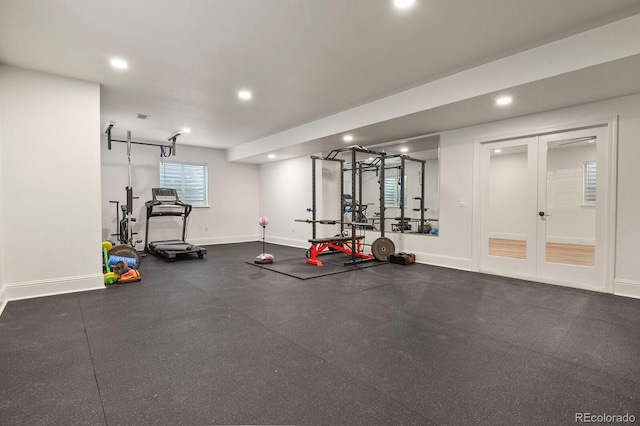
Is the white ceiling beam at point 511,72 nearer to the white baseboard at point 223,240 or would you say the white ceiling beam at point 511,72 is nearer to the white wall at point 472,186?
the white wall at point 472,186

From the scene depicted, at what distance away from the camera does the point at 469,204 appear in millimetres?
5141

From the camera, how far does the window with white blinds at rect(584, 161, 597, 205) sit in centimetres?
394

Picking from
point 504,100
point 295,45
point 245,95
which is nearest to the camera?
point 295,45

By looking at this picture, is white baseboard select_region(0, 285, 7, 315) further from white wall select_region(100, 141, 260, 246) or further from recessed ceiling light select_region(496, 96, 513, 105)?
recessed ceiling light select_region(496, 96, 513, 105)

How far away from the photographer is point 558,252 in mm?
4250

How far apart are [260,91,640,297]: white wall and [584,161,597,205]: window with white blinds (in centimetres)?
25

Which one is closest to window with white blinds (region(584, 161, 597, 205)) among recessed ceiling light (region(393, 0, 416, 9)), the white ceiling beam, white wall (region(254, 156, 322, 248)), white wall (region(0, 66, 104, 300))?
the white ceiling beam

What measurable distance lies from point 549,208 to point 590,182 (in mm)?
551

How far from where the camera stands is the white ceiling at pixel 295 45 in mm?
2549

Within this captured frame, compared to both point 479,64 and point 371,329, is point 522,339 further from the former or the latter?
point 479,64

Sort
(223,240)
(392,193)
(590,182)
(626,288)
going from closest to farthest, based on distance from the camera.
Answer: (626,288) → (590,182) → (392,193) → (223,240)

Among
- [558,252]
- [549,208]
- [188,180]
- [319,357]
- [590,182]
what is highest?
[188,180]

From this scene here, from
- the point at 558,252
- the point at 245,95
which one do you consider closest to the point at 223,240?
the point at 245,95

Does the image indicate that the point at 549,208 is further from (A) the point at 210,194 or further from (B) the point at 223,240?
(A) the point at 210,194
